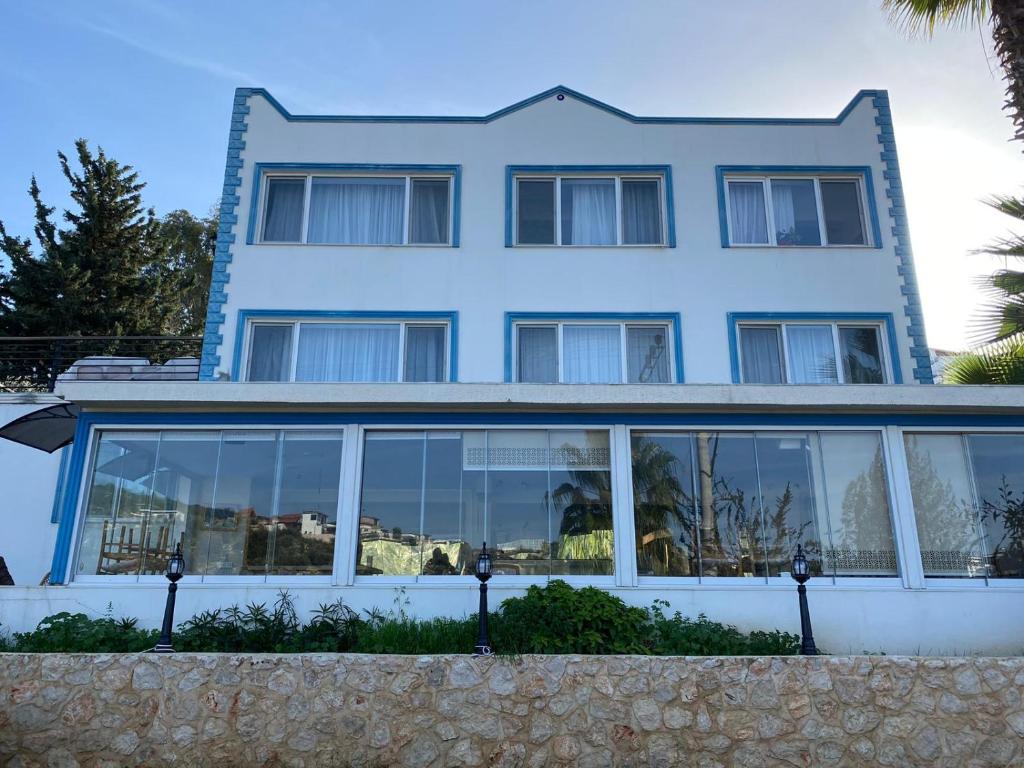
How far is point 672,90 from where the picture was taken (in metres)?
13.7

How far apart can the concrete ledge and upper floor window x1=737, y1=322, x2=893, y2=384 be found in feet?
13.0

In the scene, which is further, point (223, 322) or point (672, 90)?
point (672, 90)

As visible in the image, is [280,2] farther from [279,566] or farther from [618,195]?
[279,566]

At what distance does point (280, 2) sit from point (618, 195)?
20.5ft

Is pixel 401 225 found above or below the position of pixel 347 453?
above

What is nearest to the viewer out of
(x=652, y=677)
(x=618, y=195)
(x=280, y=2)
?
(x=652, y=677)

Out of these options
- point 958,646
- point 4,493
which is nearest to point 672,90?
point 958,646

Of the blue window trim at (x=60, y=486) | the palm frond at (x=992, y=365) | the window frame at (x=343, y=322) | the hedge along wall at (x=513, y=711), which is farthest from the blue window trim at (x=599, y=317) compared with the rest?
the blue window trim at (x=60, y=486)

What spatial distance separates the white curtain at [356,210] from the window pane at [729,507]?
7.02 metres

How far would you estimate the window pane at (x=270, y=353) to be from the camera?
12656 millimetres

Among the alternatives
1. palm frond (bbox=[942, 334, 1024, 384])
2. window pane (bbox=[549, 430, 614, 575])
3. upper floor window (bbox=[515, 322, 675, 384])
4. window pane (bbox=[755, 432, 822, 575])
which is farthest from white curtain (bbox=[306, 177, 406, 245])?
palm frond (bbox=[942, 334, 1024, 384])

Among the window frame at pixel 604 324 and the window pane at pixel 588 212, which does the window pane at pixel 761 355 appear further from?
the window pane at pixel 588 212

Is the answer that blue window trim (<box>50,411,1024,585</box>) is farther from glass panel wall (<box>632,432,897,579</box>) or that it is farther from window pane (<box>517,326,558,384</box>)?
window pane (<box>517,326,558,384</box>)

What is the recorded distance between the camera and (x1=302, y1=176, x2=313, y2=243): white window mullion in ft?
43.6
